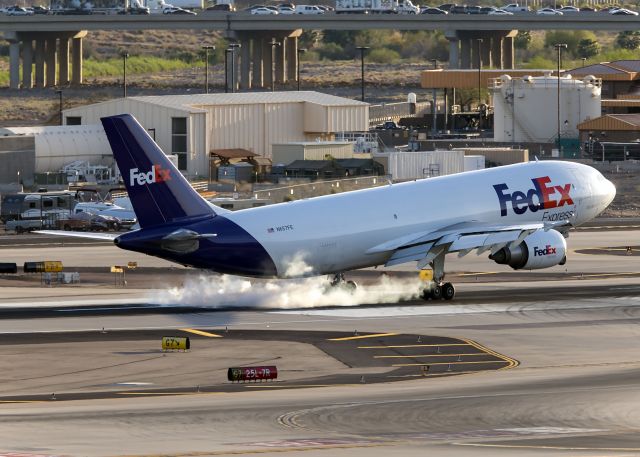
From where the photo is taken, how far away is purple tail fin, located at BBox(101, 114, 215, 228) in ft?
214

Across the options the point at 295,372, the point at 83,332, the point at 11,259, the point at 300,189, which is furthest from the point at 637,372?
the point at 300,189

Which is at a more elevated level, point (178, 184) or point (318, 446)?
point (178, 184)

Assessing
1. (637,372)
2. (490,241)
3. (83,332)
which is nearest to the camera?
(637,372)

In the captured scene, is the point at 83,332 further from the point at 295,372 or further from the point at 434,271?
the point at 434,271

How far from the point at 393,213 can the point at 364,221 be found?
5.66 ft

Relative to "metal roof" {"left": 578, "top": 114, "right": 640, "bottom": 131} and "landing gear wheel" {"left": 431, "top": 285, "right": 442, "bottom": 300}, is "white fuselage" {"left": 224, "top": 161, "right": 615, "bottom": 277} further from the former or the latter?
"metal roof" {"left": 578, "top": 114, "right": 640, "bottom": 131}

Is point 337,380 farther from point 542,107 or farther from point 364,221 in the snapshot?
point 542,107

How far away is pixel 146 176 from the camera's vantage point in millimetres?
65438

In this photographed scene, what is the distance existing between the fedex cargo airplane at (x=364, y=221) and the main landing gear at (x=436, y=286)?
0.05 m

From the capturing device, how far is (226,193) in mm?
127688

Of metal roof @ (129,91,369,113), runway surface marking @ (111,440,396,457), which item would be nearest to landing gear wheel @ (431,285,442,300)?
runway surface marking @ (111,440,396,457)

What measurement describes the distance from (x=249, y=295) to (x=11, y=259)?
80.2 feet

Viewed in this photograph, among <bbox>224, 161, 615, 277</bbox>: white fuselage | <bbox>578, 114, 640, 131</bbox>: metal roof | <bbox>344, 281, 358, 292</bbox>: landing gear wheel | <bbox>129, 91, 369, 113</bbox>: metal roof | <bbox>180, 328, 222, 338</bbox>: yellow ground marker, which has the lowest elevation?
<bbox>180, 328, 222, 338</bbox>: yellow ground marker

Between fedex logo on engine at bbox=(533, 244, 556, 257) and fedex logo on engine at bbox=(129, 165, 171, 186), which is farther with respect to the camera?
fedex logo on engine at bbox=(533, 244, 556, 257)
